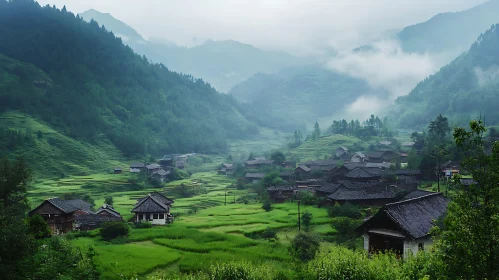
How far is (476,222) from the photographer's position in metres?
11.2

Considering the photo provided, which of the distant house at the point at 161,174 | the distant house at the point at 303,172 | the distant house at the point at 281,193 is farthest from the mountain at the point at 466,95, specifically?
the distant house at the point at 161,174

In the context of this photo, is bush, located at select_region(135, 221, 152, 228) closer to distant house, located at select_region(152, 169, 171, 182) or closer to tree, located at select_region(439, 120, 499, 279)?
tree, located at select_region(439, 120, 499, 279)

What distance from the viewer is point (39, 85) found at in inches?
5320

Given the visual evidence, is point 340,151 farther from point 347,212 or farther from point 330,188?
point 347,212

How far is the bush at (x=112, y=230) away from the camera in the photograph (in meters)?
35.5

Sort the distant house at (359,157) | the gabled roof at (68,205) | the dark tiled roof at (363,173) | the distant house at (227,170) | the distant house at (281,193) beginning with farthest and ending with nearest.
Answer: the distant house at (227,170) < the distant house at (359,157) < the dark tiled roof at (363,173) < the distant house at (281,193) < the gabled roof at (68,205)

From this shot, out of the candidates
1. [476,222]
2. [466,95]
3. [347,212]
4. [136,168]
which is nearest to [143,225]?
[347,212]

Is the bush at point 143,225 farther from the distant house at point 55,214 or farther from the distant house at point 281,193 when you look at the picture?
the distant house at point 281,193

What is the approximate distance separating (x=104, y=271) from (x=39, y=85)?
132194 mm

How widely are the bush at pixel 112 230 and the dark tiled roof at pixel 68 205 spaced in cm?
1021

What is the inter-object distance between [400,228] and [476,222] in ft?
52.5

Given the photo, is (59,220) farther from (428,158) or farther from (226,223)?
(428,158)

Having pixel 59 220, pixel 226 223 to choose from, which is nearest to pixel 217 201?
pixel 226 223

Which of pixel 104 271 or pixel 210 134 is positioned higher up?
pixel 210 134
